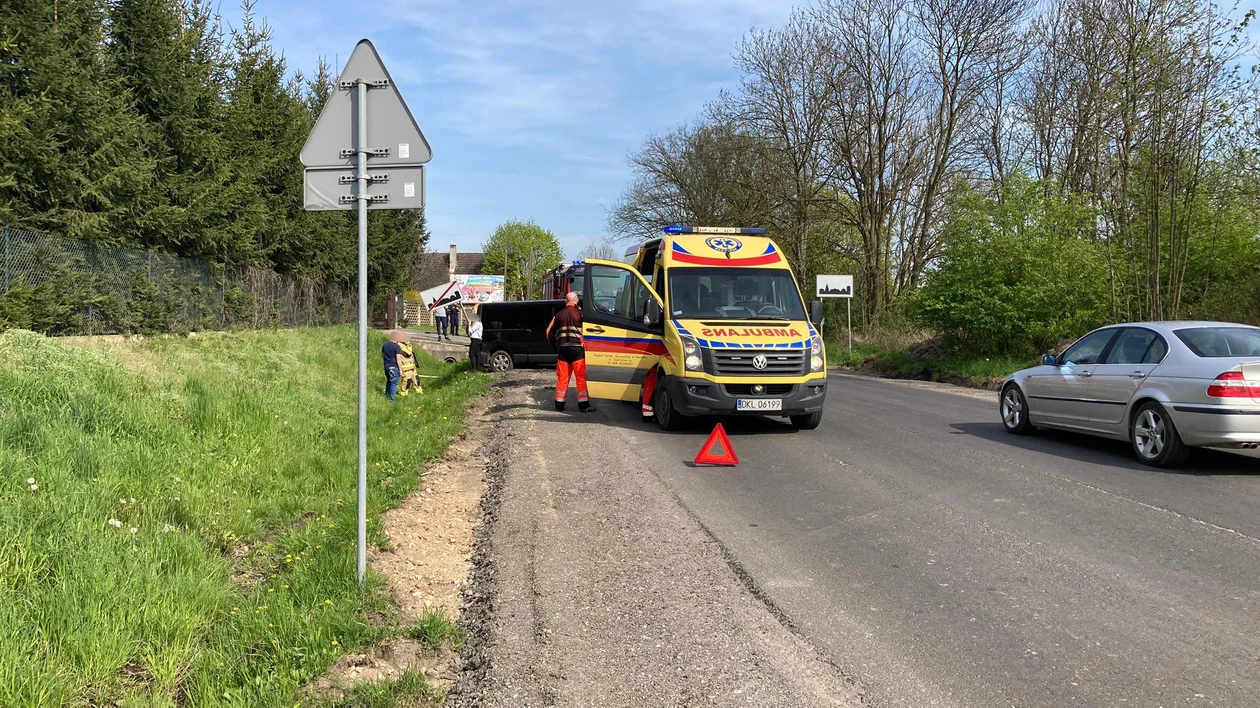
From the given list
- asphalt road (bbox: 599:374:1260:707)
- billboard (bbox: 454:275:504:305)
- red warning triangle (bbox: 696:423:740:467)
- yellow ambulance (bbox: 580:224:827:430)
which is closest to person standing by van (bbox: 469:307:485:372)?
yellow ambulance (bbox: 580:224:827:430)

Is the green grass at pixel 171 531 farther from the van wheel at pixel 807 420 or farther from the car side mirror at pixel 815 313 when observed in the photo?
the car side mirror at pixel 815 313

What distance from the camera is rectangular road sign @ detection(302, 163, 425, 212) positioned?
16.0 ft

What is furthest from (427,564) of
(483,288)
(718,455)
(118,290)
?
(483,288)

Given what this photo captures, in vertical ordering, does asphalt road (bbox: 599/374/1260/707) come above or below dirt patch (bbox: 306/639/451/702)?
above

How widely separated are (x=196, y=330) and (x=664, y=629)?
1801 cm

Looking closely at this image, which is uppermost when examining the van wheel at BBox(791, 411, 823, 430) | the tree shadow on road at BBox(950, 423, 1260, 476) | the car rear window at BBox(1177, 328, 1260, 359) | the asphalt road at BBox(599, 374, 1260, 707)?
the car rear window at BBox(1177, 328, 1260, 359)

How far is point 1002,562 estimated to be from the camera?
18.1 feet

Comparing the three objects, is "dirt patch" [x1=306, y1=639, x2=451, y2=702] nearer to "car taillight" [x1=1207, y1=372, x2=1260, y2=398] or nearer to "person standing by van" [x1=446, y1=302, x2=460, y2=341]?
"car taillight" [x1=1207, y1=372, x2=1260, y2=398]

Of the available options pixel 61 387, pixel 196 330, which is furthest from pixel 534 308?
pixel 61 387

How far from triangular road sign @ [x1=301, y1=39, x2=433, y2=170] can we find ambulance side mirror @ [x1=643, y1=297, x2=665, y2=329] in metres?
7.18

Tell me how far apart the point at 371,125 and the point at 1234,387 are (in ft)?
26.1

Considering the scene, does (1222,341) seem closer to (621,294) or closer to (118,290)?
(621,294)

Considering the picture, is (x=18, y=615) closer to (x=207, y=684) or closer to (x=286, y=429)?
(x=207, y=684)

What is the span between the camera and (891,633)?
4.37 metres
